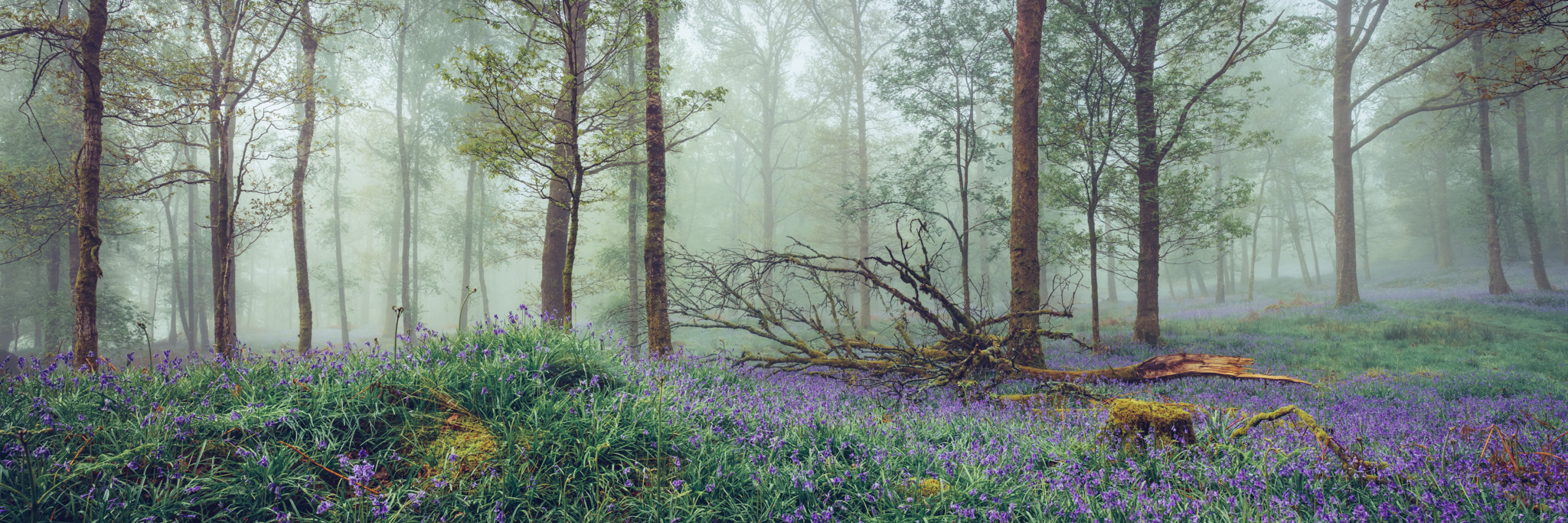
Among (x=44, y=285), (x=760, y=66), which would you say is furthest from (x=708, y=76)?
(x=44, y=285)

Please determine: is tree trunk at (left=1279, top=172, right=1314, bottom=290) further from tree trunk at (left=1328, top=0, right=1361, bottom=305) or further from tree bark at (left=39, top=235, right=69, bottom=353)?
tree bark at (left=39, top=235, right=69, bottom=353)

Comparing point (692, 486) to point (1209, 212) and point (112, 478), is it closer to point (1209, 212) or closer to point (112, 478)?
point (112, 478)

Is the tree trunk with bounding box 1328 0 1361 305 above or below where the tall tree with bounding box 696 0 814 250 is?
below

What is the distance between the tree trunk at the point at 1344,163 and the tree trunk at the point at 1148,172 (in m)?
11.0

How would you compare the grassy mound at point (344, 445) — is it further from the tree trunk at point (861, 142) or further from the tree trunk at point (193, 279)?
the tree trunk at point (193, 279)

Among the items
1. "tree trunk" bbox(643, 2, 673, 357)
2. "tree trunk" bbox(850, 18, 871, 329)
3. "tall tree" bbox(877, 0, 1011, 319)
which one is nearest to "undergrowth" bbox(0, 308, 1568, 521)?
"tree trunk" bbox(643, 2, 673, 357)

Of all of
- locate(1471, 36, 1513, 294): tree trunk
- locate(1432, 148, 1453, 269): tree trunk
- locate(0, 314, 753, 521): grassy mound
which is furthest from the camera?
locate(1432, 148, 1453, 269): tree trunk

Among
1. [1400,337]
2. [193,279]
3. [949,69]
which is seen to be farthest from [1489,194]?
[193,279]

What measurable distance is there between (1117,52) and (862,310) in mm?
13263

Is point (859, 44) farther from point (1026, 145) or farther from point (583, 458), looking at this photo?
point (583, 458)

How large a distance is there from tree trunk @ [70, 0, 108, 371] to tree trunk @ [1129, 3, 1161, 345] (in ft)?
51.1

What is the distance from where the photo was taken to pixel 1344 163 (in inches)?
674

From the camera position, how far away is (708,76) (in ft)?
102

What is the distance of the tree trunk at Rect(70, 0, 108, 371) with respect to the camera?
636 centimetres
